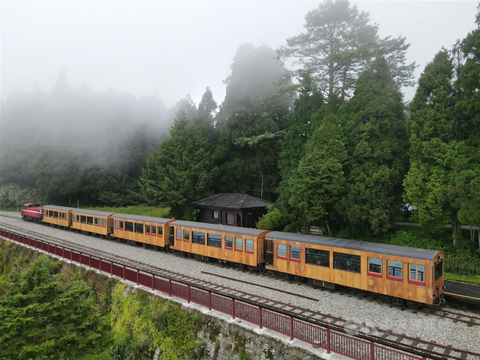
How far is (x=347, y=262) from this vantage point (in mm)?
11859

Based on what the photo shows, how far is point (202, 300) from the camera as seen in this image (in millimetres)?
10141

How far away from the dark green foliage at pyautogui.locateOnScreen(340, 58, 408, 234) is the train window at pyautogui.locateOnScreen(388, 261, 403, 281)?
230 inches

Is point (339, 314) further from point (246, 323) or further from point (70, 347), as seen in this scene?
point (70, 347)

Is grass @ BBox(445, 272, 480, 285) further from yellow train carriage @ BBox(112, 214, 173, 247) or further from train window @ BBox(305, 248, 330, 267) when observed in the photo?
yellow train carriage @ BBox(112, 214, 173, 247)

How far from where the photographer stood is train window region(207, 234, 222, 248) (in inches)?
643

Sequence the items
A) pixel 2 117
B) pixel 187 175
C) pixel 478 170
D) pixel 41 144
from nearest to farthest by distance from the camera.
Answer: pixel 478 170 → pixel 187 175 → pixel 41 144 → pixel 2 117

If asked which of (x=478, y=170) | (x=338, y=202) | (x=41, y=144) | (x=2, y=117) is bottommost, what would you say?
(x=338, y=202)

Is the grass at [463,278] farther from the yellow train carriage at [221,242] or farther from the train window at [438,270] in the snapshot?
the yellow train carriage at [221,242]

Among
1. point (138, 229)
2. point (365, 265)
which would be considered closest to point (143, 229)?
point (138, 229)

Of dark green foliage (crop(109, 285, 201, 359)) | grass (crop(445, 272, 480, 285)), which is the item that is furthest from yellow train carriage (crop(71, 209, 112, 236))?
grass (crop(445, 272, 480, 285))

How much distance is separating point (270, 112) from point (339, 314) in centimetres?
2323

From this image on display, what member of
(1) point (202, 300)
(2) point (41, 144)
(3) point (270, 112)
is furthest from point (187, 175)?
(2) point (41, 144)

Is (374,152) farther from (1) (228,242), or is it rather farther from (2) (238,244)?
(1) (228,242)

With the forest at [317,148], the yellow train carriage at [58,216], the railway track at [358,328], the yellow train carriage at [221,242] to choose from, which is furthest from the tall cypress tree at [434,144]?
the yellow train carriage at [58,216]
